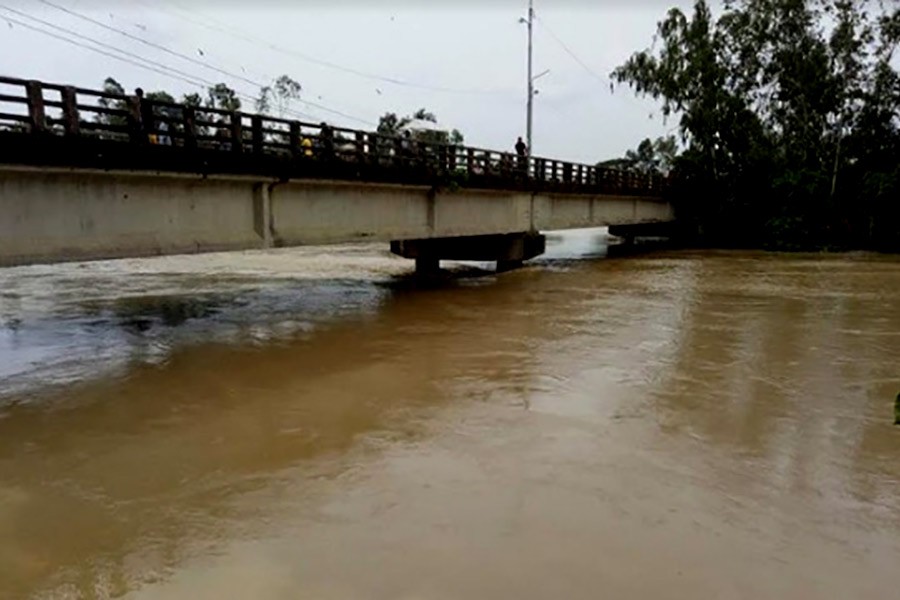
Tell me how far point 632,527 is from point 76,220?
9.46 metres

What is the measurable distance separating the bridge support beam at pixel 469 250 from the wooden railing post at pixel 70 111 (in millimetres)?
16556

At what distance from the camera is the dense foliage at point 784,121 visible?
38938mm

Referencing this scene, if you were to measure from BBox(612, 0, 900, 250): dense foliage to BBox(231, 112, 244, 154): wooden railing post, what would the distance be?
33703 millimetres

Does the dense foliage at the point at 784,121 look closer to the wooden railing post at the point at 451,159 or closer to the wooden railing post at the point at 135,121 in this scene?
the wooden railing post at the point at 451,159

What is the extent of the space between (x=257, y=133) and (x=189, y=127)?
1.85 metres

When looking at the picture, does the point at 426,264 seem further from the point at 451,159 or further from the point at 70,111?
the point at 70,111

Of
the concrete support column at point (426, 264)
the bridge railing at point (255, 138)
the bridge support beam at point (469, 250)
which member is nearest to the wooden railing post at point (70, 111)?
the bridge railing at point (255, 138)

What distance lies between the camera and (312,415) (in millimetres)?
8898

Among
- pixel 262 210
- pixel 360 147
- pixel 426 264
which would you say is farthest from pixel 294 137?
pixel 426 264

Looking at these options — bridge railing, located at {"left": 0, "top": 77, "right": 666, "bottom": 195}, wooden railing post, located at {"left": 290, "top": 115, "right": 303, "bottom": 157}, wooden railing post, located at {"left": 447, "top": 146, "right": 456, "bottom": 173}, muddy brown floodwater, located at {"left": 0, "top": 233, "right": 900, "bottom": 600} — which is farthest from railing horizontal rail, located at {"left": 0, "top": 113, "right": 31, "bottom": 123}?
wooden railing post, located at {"left": 447, "top": 146, "right": 456, "bottom": 173}

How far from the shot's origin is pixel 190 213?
43.4 ft

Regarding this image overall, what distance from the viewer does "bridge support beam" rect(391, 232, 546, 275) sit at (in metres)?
27.1

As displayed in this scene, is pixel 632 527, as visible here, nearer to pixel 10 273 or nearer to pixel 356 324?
pixel 356 324

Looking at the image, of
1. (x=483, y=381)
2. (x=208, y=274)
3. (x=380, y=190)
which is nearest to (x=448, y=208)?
(x=380, y=190)
